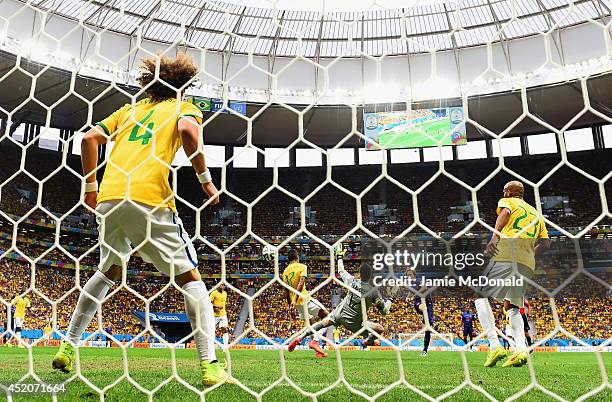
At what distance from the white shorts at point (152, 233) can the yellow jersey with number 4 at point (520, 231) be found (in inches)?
61.5

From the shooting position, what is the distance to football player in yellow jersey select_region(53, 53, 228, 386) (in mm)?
2195

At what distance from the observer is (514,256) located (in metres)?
2.12

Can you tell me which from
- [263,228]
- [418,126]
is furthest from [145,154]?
[263,228]

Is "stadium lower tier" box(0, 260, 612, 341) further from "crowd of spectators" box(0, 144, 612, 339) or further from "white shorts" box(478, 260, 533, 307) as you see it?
"white shorts" box(478, 260, 533, 307)

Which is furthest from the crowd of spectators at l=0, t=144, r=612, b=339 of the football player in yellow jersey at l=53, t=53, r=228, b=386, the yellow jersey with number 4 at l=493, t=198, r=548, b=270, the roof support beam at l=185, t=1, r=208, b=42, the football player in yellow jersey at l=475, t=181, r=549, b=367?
the football player in yellow jersey at l=53, t=53, r=228, b=386

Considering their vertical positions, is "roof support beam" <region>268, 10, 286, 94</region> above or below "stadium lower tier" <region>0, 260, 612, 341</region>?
above

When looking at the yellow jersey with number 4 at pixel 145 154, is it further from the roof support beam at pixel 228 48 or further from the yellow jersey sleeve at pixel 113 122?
the roof support beam at pixel 228 48

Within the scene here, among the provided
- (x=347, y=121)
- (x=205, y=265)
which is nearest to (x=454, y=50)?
(x=347, y=121)

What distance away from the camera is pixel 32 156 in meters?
17.5

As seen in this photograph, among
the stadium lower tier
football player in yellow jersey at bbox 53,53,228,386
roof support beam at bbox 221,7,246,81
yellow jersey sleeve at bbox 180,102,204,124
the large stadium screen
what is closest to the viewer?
football player in yellow jersey at bbox 53,53,228,386

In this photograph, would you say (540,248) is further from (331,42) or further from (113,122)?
(331,42)

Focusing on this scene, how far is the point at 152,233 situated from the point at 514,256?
1.64 meters

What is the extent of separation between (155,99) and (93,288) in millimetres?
1040

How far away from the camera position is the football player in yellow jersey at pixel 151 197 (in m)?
2.20
